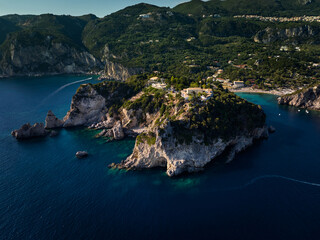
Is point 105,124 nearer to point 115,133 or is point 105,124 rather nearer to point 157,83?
point 115,133

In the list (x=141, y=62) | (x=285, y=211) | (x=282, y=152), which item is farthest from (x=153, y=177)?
(x=141, y=62)

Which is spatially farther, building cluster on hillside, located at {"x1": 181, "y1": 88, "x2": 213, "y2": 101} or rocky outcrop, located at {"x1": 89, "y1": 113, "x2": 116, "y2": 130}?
rocky outcrop, located at {"x1": 89, "y1": 113, "x2": 116, "y2": 130}

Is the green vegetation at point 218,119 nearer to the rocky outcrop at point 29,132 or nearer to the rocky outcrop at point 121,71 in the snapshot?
the rocky outcrop at point 29,132

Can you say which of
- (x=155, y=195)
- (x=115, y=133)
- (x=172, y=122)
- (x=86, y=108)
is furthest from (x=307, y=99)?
(x=86, y=108)

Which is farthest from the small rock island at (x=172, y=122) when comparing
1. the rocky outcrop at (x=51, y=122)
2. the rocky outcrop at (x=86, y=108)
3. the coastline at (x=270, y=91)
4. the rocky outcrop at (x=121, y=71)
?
the rocky outcrop at (x=121, y=71)

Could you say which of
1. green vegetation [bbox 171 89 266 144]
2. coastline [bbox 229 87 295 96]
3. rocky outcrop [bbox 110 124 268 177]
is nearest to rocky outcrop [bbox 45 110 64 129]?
rocky outcrop [bbox 110 124 268 177]

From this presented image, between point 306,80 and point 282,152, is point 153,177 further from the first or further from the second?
point 306,80

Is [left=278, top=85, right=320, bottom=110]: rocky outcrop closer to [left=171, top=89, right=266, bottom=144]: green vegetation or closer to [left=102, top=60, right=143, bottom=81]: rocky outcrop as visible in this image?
[left=171, top=89, right=266, bottom=144]: green vegetation
